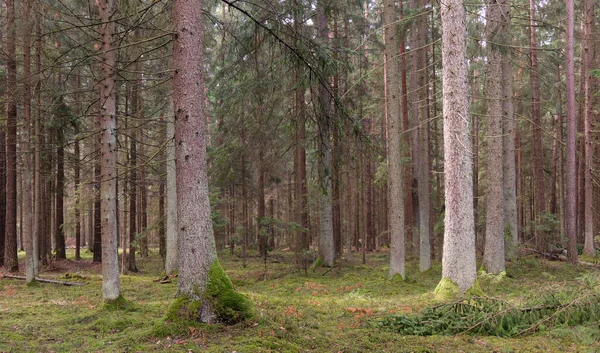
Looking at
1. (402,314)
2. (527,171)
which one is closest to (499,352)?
(402,314)

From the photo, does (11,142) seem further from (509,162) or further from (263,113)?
(509,162)

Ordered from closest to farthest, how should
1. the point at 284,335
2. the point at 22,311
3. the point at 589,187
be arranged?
the point at 284,335
the point at 22,311
the point at 589,187

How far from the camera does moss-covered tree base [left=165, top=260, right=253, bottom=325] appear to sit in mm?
5793

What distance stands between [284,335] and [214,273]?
1.26 m

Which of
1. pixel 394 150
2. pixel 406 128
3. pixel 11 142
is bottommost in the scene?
pixel 394 150

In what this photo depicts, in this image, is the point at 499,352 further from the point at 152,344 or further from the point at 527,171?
the point at 527,171

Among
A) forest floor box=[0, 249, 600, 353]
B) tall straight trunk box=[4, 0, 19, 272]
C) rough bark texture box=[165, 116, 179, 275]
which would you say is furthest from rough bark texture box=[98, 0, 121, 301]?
rough bark texture box=[165, 116, 179, 275]

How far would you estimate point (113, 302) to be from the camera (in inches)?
307

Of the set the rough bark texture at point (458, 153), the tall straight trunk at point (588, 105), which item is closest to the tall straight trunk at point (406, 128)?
the rough bark texture at point (458, 153)

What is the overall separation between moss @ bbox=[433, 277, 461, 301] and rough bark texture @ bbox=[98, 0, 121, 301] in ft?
20.0

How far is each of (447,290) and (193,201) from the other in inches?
211

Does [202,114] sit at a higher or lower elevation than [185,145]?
higher

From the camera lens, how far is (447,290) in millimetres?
8352

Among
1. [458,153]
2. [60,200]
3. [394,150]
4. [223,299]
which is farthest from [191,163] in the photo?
[60,200]
